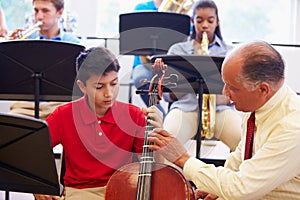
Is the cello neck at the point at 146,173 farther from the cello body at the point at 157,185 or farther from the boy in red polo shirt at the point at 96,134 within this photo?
the boy in red polo shirt at the point at 96,134

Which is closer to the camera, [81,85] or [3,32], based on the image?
[81,85]

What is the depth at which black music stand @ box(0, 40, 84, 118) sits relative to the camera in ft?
8.83

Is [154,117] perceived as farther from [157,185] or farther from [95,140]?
[95,140]

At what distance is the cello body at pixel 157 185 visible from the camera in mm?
1924

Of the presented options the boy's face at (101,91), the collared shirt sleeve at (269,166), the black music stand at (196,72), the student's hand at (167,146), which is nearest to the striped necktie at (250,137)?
the collared shirt sleeve at (269,166)

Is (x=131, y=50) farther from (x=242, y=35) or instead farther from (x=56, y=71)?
(x=242, y=35)

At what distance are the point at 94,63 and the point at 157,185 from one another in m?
0.82

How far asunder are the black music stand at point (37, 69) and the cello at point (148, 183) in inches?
33.6

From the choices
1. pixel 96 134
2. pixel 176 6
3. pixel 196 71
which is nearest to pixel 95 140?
pixel 96 134

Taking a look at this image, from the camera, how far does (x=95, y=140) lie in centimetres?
245

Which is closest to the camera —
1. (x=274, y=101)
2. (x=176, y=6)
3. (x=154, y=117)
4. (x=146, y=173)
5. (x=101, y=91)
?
(x=274, y=101)

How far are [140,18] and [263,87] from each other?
2052mm

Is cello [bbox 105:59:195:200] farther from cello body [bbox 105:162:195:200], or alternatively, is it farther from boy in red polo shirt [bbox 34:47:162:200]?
boy in red polo shirt [bbox 34:47:162:200]

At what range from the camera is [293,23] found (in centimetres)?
545
